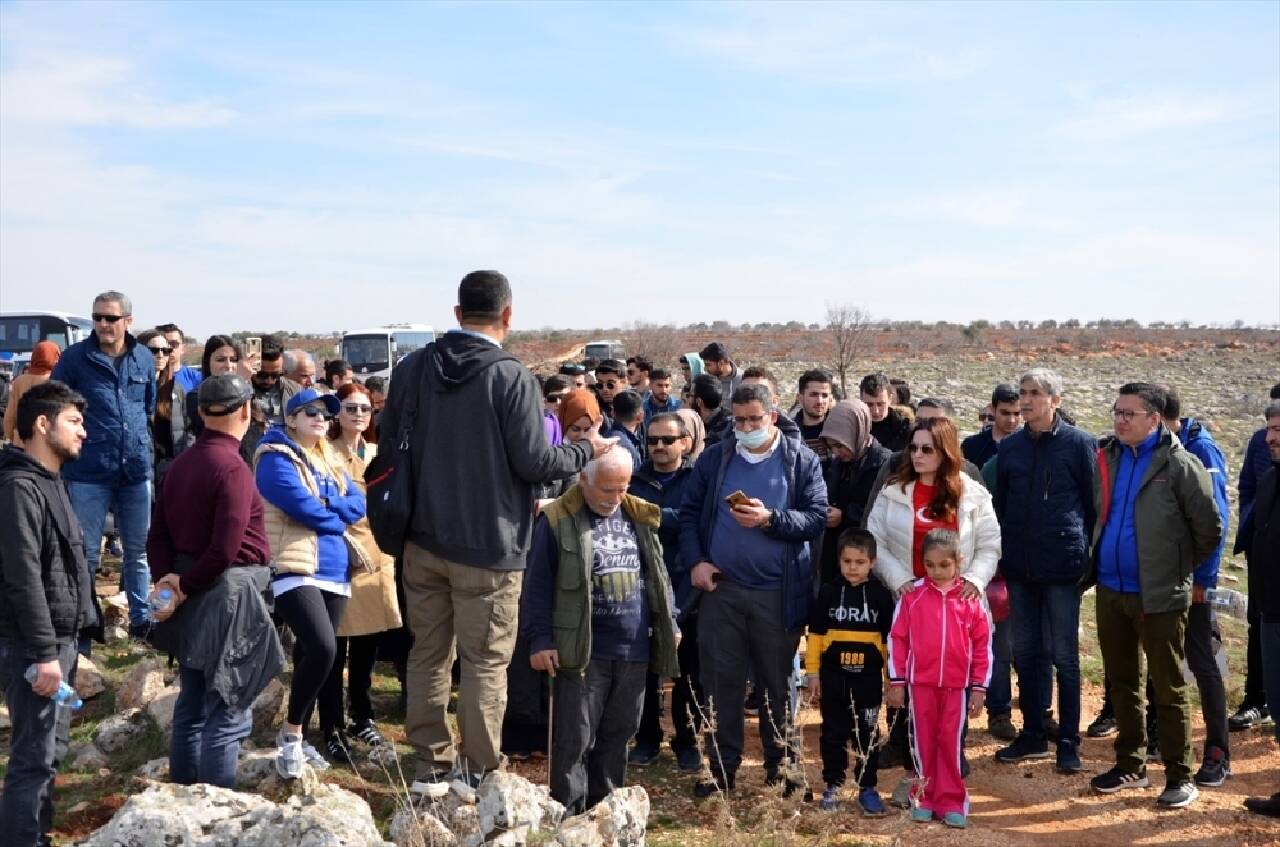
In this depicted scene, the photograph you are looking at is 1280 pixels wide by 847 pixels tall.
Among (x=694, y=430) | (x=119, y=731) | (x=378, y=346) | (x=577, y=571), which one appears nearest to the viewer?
(x=577, y=571)

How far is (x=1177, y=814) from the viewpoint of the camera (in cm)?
552

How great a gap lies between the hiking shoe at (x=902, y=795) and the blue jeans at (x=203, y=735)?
10.8ft

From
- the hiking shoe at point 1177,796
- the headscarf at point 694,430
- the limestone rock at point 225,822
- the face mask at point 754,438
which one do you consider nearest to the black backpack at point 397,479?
the limestone rock at point 225,822

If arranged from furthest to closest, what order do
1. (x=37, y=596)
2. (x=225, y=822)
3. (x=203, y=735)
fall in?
(x=203, y=735) → (x=37, y=596) → (x=225, y=822)

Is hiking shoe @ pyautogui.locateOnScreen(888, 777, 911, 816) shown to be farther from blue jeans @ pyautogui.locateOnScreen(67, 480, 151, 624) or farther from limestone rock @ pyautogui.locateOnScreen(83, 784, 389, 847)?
blue jeans @ pyautogui.locateOnScreen(67, 480, 151, 624)

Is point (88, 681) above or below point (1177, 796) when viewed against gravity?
above

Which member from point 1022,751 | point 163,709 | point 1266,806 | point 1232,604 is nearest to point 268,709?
point 163,709

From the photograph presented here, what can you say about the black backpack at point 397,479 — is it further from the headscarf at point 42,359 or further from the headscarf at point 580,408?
the headscarf at point 42,359

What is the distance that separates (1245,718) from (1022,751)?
1865mm

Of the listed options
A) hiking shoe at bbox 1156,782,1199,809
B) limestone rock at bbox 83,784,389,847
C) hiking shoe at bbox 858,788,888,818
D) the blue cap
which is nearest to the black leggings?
the blue cap

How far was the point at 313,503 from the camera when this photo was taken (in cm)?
507

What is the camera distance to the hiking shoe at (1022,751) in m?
6.23

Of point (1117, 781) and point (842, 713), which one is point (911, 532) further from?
point (1117, 781)

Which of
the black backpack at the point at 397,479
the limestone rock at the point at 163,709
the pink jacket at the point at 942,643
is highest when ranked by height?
the black backpack at the point at 397,479
